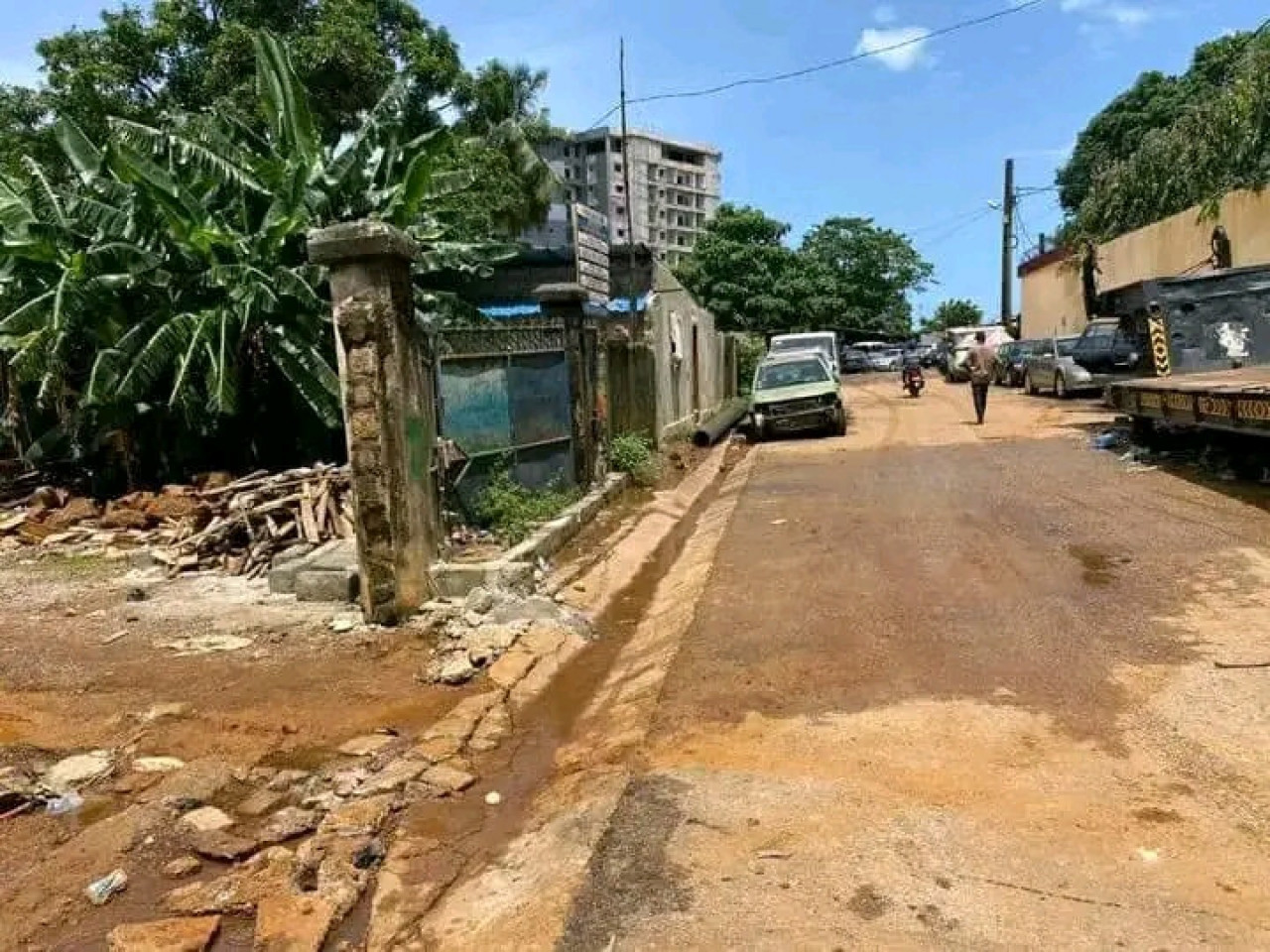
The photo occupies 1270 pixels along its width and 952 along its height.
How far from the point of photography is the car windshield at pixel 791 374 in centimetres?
1948

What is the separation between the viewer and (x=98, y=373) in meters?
10.6

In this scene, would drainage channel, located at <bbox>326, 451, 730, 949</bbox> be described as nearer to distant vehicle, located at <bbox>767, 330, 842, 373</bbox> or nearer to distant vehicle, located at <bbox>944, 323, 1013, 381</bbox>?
distant vehicle, located at <bbox>767, 330, 842, 373</bbox>

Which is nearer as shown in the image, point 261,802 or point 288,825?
point 288,825

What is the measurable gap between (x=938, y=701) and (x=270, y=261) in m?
9.14

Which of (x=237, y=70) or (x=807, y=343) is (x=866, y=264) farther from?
(x=237, y=70)

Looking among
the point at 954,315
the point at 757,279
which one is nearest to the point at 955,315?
the point at 954,315

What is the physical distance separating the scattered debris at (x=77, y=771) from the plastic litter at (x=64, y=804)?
0.09 meters

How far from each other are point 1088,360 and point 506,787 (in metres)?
21.5

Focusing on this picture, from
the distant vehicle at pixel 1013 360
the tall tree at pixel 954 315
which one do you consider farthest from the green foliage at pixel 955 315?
the distant vehicle at pixel 1013 360

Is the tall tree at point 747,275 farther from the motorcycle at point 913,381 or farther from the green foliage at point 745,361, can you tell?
the motorcycle at point 913,381

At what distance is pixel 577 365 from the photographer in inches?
439

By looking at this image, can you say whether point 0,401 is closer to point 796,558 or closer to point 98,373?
point 98,373

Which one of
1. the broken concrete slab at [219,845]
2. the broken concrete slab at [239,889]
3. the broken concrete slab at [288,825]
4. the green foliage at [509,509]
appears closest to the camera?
the broken concrete slab at [239,889]

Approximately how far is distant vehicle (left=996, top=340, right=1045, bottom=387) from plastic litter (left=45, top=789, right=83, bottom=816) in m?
27.2
